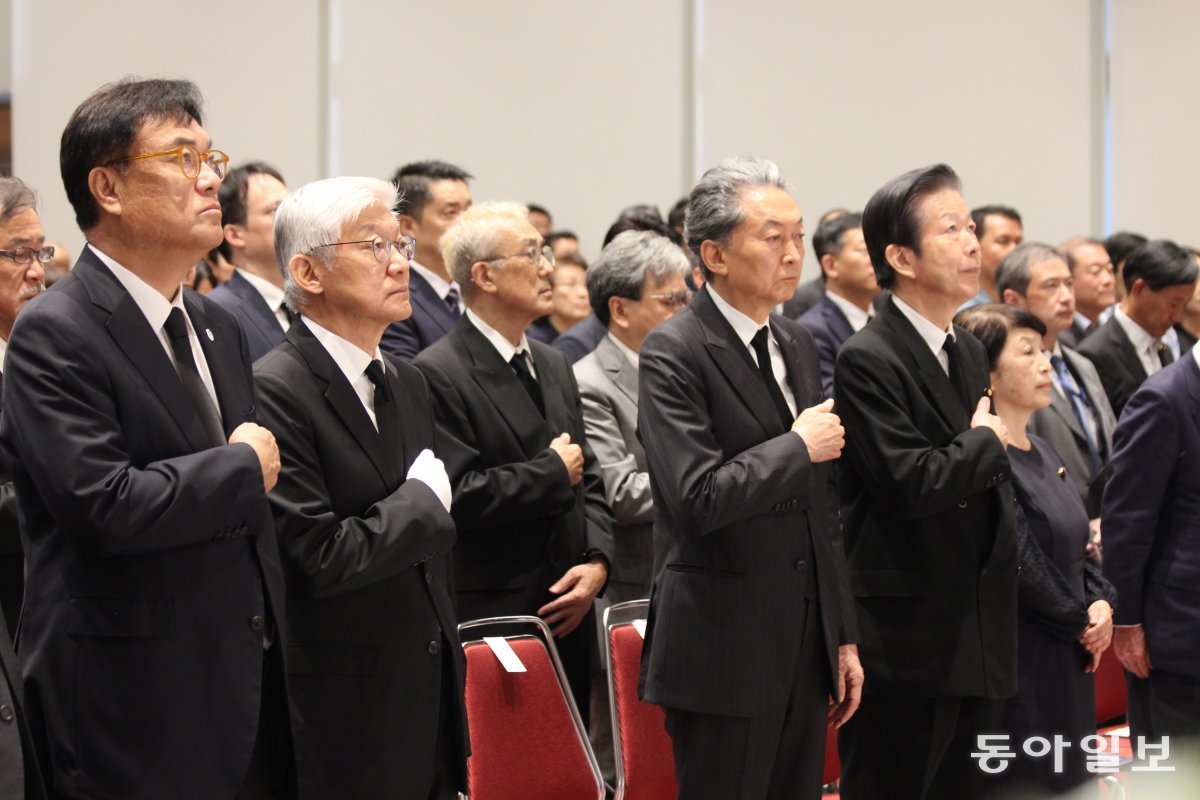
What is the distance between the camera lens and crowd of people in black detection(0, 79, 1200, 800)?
2066mm

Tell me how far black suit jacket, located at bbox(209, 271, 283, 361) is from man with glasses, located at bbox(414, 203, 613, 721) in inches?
23.0

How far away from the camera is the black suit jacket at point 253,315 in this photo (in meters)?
3.88

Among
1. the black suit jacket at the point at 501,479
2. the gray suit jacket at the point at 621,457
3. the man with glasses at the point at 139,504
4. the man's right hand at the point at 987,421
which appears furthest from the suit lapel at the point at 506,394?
the man with glasses at the point at 139,504

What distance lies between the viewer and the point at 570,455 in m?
3.46

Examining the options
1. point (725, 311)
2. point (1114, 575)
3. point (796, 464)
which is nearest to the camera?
point (796, 464)

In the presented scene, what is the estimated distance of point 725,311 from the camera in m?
2.94

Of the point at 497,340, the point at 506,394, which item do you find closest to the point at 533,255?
the point at 497,340

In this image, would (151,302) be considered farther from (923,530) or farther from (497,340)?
(923,530)

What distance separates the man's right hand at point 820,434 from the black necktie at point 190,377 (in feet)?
3.69

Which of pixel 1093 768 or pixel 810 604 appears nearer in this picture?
pixel 810 604

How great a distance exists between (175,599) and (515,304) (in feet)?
5.63

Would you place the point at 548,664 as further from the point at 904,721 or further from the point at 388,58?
the point at 388,58

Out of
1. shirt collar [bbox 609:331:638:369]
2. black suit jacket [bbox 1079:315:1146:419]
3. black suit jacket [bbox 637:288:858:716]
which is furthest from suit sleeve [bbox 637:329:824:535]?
black suit jacket [bbox 1079:315:1146:419]

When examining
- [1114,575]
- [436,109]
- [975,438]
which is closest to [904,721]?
[975,438]
